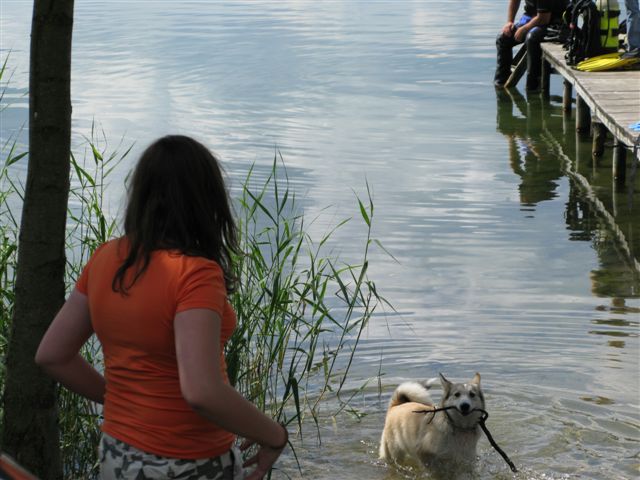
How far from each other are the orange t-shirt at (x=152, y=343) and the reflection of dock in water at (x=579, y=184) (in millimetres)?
6370

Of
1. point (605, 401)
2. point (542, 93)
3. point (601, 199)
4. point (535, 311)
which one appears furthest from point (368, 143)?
point (605, 401)

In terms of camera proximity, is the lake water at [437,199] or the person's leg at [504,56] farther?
the person's leg at [504,56]

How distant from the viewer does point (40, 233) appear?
378cm

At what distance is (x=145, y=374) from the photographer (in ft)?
9.29

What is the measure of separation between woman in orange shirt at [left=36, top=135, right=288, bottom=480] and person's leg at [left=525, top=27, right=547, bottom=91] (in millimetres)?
16224

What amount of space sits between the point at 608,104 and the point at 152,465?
10.2 meters

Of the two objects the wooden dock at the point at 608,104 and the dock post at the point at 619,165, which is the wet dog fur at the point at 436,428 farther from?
the dock post at the point at 619,165

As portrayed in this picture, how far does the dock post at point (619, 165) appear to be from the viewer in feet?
39.5

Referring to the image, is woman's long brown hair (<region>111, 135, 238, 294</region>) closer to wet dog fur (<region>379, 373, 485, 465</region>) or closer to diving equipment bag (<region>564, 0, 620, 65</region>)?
wet dog fur (<region>379, 373, 485, 465</region>)

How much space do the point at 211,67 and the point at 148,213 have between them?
65.0 ft

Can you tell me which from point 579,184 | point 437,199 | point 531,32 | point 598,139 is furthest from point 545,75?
point 437,199

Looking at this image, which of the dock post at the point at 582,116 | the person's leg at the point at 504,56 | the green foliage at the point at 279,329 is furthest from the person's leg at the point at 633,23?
the green foliage at the point at 279,329

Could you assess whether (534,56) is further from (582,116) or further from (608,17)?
(608,17)

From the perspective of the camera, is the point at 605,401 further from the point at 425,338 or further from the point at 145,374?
the point at 145,374
